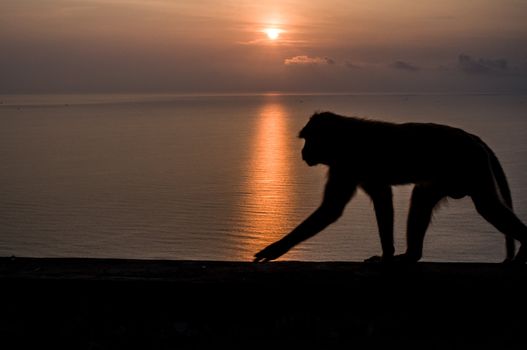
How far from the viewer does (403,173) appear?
586 centimetres

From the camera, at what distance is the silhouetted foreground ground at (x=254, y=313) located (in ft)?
13.7

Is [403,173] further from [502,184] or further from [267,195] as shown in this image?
[267,195]

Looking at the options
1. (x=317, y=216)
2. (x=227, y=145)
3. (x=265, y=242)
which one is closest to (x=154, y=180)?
(x=265, y=242)

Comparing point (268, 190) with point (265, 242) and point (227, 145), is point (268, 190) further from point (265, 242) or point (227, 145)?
point (227, 145)

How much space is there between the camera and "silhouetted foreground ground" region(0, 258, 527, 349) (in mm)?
4176

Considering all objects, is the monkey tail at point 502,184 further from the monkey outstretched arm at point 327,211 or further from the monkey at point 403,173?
the monkey outstretched arm at point 327,211

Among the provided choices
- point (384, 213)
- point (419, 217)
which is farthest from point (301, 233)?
point (419, 217)

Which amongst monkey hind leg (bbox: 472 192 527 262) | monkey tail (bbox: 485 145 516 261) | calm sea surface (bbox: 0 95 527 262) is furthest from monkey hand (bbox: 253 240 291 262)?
calm sea surface (bbox: 0 95 527 262)

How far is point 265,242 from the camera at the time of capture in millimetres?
18375

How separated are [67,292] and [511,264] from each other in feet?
10.6

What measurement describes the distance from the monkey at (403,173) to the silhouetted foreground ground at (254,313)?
4.36ft

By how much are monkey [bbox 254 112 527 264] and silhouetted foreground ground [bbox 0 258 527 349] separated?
1328 mm

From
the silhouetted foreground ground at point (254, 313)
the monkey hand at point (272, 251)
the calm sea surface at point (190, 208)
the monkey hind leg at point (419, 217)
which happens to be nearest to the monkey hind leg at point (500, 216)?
the monkey hind leg at point (419, 217)

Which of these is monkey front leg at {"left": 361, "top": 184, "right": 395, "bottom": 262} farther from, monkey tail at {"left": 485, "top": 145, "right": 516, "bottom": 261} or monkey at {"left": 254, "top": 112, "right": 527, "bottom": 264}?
monkey tail at {"left": 485, "top": 145, "right": 516, "bottom": 261}
